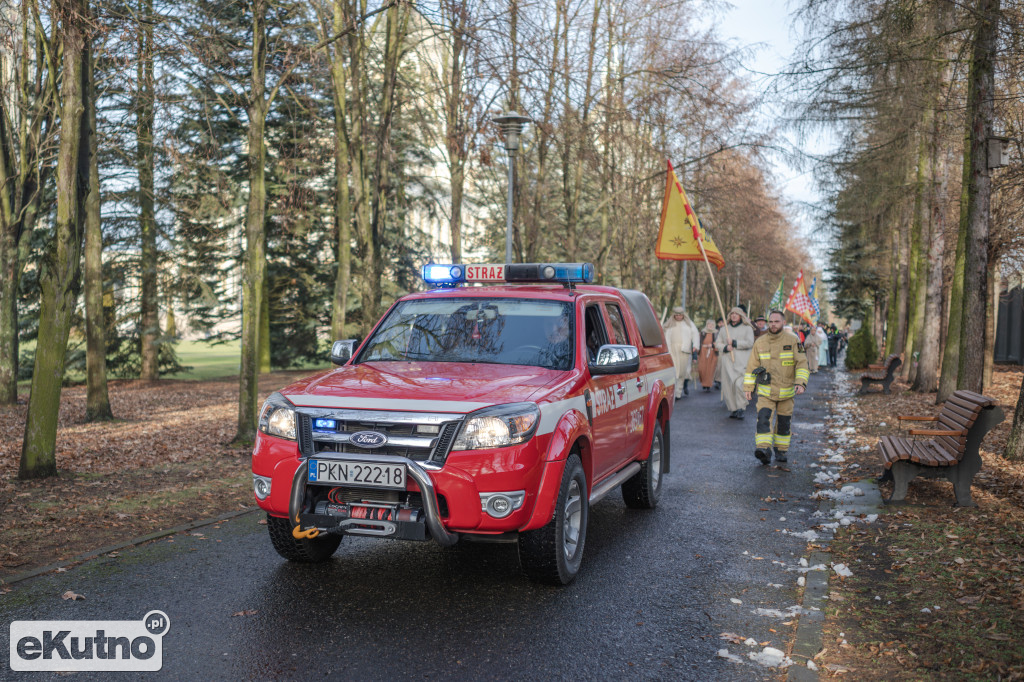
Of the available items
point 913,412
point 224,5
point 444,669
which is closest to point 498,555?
point 444,669

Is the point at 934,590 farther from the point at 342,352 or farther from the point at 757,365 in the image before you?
the point at 757,365

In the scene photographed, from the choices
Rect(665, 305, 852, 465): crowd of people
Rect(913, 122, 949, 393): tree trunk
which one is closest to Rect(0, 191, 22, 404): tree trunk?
Rect(665, 305, 852, 465): crowd of people

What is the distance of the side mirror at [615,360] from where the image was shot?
6238mm

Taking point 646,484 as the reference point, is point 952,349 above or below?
above

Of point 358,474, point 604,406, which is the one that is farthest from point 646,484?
point 358,474

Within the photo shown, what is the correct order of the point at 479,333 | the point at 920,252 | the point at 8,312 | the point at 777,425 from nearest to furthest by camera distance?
the point at 479,333
the point at 777,425
the point at 8,312
the point at 920,252

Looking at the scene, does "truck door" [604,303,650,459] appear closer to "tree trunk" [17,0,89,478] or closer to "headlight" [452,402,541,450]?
"headlight" [452,402,541,450]

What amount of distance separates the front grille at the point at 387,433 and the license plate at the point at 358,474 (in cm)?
9

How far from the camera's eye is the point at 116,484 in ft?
30.9

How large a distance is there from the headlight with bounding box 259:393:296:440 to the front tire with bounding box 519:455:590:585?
161 centimetres

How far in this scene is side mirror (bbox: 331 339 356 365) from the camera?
21.9ft

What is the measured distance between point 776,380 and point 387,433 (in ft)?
24.2

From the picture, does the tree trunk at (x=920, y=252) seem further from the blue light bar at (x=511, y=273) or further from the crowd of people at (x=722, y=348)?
the blue light bar at (x=511, y=273)

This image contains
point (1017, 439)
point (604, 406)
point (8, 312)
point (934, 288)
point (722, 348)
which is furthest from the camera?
point (934, 288)
